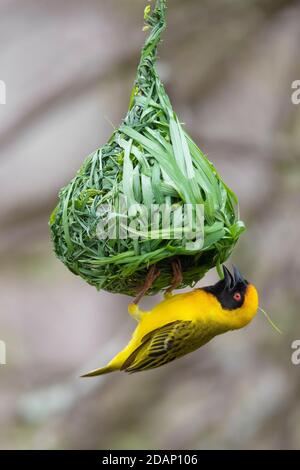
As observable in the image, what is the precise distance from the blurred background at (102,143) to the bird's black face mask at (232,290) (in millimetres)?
2301

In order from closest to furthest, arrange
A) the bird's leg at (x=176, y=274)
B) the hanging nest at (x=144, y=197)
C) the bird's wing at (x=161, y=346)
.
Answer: the hanging nest at (x=144, y=197) → the bird's leg at (x=176, y=274) → the bird's wing at (x=161, y=346)

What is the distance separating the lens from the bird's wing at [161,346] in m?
3.72

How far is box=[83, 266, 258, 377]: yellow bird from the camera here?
3.74m

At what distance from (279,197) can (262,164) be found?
0.28m

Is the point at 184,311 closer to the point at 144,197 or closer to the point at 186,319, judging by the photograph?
the point at 186,319

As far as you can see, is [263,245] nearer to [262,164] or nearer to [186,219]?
[262,164]

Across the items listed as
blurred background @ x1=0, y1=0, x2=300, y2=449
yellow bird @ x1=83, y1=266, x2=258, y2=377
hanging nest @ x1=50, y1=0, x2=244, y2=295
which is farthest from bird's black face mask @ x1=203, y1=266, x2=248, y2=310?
blurred background @ x1=0, y1=0, x2=300, y2=449

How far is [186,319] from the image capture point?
3734 mm

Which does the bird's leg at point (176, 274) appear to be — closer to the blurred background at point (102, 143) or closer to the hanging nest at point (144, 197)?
the hanging nest at point (144, 197)

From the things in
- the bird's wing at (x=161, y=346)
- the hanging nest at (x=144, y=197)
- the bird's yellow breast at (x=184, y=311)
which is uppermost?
the hanging nest at (x=144, y=197)

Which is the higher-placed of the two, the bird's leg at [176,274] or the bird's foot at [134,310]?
the bird's leg at [176,274]

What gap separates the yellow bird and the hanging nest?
13 centimetres

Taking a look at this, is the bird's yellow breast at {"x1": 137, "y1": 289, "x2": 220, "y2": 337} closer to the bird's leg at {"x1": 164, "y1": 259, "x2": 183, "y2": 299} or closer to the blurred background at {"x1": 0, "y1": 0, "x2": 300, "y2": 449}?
the bird's leg at {"x1": 164, "y1": 259, "x2": 183, "y2": 299}

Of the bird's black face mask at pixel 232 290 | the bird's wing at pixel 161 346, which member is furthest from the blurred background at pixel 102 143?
the bird's wing at pixel 161 346
